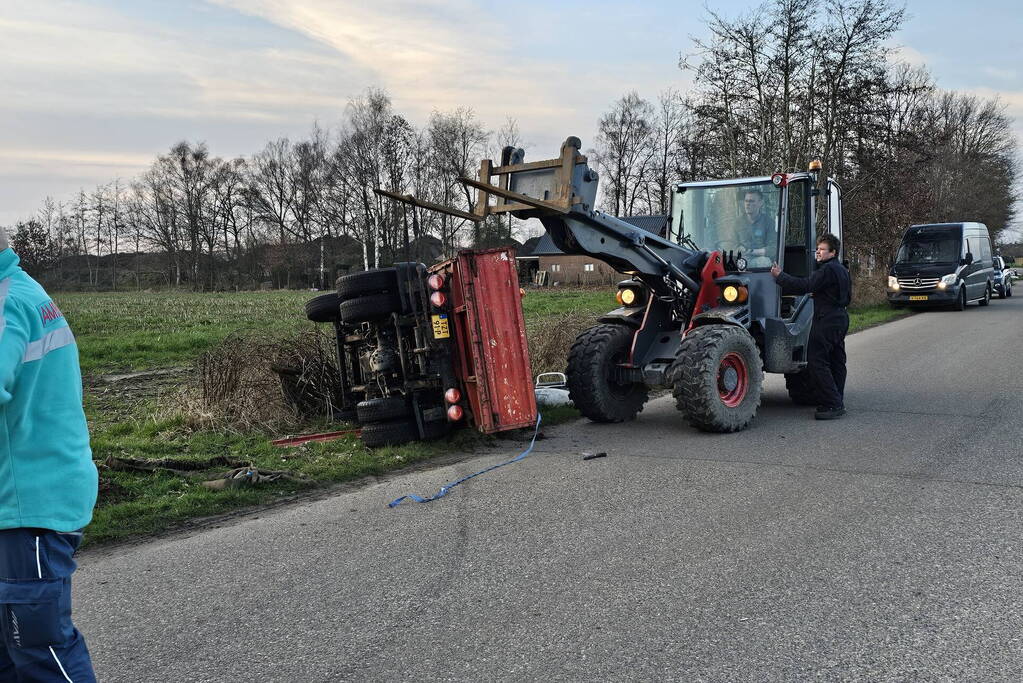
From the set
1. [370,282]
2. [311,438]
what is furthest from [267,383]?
[370,282]

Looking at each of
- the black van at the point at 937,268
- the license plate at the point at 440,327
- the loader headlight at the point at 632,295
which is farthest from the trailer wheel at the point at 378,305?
the black van at the point at 937,268

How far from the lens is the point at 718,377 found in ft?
28.3

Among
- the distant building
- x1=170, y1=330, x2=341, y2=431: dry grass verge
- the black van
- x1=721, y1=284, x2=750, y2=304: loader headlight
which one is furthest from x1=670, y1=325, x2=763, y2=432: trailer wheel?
the distant building

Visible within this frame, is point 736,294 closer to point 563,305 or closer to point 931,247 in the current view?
point 931,247

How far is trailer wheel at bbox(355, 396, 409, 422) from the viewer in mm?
7875

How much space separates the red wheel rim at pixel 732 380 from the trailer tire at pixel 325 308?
3922 mm

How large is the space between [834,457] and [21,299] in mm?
6401

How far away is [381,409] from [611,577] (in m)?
3.80

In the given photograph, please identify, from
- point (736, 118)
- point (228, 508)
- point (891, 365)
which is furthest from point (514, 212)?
point (736, 118)

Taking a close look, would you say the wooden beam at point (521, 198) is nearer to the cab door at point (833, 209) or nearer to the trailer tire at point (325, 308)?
the trailer tire at point (325, 308)

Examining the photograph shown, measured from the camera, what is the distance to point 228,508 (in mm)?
6195

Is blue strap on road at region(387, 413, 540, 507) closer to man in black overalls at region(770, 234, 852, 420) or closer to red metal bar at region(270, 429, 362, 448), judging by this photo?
red metal bar at region(270, 429, 362, 448)

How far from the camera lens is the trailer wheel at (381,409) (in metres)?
7.88

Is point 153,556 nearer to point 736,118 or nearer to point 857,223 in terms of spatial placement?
point 736,118
